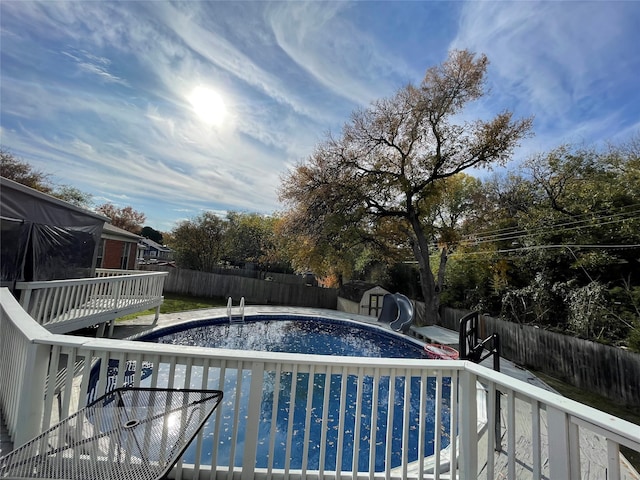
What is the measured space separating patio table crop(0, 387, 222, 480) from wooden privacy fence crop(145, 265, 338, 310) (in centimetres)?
1456

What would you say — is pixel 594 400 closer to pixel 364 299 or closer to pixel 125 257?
pixel 364 299

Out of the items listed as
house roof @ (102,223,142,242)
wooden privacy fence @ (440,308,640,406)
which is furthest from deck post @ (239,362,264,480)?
house roof @ (102,223,142,242)

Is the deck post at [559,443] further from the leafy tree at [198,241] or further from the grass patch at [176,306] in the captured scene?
the leafy tree at [198,241]

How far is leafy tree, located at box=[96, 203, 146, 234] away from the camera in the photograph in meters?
25.6

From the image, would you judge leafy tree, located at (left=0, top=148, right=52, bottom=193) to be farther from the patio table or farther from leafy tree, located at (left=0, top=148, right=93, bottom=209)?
the patio table

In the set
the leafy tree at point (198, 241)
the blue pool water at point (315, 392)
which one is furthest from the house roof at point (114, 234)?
the blue pool water at point (315, 392)

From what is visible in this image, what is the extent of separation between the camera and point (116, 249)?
12.9 meters

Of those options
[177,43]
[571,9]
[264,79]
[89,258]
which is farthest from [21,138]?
[571,9]

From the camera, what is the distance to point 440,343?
8.63 m

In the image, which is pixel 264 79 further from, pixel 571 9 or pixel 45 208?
pixel 571 9

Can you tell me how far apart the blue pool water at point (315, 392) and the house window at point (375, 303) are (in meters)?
2.35

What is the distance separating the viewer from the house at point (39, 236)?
510 cm

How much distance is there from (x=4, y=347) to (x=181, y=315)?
304 inches

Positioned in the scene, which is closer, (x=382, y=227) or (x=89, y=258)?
(x=89, y=258)
